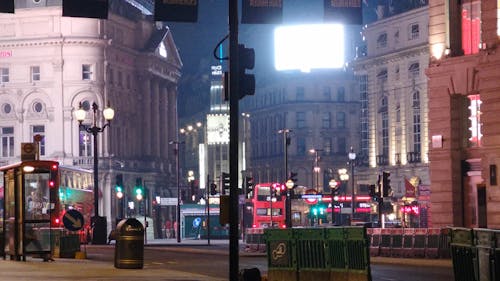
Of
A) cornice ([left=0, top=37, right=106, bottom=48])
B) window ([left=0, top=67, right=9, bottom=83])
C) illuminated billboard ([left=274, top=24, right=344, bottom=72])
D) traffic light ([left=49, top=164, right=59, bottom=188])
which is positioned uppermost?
illuminated billboard ([left=274, top=24, right=344, bottom=72])

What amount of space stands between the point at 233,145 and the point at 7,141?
111 m

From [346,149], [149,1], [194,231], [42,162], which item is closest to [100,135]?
[194,231]

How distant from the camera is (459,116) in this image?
52438mm

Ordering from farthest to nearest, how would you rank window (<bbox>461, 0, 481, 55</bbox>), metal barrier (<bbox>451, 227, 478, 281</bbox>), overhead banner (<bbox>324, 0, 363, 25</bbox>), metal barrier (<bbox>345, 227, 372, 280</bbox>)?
window (<bbox>461, 0, 481, 55</bbox>)
overhead banner (<bbox>324, 0, 363, 25</bbox>)
metal barrier (<bbox>345, 227, 372, 280</bbox>)
metal barrier (<bbox>451, 227, 478, 281</bbox>)

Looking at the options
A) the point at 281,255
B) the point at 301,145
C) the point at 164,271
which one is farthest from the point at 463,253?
the point at 301,145

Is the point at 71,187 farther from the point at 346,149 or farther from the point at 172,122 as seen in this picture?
the point at 346,149

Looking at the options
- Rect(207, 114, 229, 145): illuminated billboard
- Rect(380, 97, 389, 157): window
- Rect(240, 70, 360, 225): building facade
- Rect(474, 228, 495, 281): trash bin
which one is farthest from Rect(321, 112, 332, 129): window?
Rect(474, 228, 495, 281): trash bin

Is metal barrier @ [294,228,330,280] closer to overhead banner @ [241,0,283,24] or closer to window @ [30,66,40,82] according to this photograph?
overhead banner @ [241,0,283,24]

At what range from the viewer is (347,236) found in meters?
26.5

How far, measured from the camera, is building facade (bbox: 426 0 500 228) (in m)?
50.3

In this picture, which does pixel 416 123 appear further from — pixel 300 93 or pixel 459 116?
pixel 459 116

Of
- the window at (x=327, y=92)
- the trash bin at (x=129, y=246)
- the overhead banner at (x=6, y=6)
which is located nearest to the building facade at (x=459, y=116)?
the trash bin at (x=129, y=246)

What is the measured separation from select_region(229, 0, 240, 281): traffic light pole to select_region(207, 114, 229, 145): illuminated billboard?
167 m

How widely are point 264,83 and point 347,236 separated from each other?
164 meters
